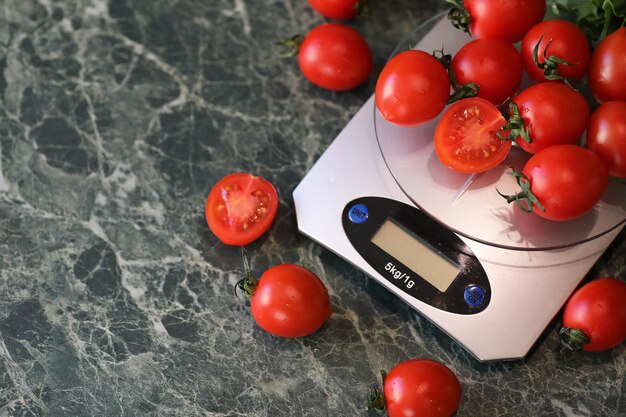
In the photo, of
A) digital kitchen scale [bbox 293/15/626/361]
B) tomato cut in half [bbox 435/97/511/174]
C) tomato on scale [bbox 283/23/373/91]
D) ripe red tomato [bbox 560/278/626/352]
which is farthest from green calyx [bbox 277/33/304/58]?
ripe red tomato [bbox 560/278/626/352]

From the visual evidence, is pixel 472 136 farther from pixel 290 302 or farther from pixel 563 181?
pixel 290 302

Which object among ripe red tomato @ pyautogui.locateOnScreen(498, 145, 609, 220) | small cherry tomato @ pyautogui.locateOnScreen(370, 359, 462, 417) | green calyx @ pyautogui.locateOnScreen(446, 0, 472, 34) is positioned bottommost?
small cherry tomato @ pyautogui.locateOnScreen(370, 359, 462, 417)

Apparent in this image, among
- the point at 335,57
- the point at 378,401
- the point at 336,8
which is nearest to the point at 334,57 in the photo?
the point at 335,57

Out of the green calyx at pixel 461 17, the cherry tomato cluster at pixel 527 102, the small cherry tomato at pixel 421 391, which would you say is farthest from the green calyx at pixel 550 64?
the small cherry tomato at pixel 421 391

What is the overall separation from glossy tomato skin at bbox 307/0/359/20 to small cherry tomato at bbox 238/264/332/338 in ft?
1.51

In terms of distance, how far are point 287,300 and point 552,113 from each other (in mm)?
420

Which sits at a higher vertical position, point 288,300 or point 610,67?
point 610,67

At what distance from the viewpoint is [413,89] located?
40.5 inches

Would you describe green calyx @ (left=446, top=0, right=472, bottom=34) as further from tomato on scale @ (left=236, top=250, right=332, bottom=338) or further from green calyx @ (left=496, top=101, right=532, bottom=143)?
tomato on scale @ (left=236, top=250, right=332, bottom=338)

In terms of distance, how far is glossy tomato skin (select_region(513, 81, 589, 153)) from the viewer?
3.26 ft

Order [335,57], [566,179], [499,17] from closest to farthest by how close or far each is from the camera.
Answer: [566,179]
[499,17]
[335,57]

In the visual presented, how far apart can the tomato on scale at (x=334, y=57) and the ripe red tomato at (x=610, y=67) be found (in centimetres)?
36

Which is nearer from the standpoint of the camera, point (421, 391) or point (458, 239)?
point (421, 391)

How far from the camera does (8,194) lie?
120 centimetres
